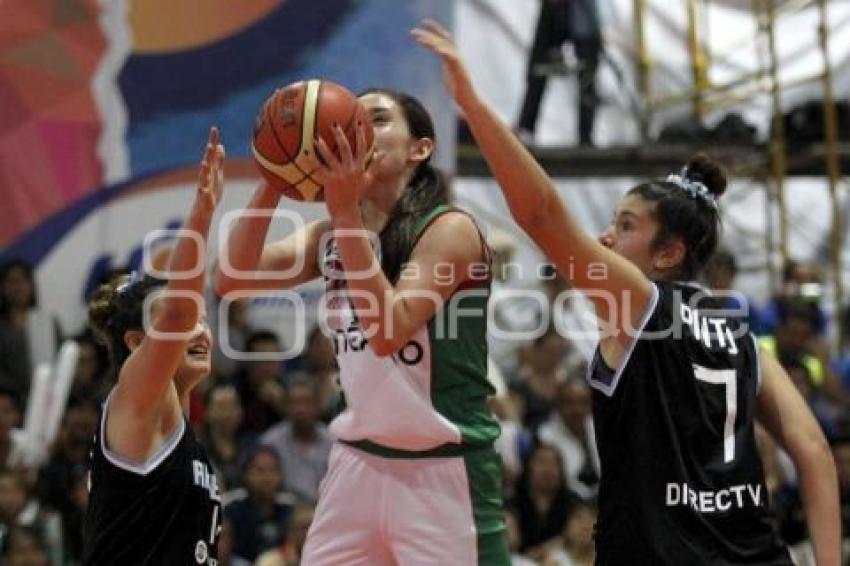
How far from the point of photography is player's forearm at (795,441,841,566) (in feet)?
16.6

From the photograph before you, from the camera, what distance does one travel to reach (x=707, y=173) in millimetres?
5387

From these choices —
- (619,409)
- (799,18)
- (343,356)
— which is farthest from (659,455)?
(799,18)

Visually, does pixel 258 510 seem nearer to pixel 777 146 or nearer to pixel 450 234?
pixel 450 234

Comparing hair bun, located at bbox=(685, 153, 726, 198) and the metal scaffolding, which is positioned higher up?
the metal scaffolding

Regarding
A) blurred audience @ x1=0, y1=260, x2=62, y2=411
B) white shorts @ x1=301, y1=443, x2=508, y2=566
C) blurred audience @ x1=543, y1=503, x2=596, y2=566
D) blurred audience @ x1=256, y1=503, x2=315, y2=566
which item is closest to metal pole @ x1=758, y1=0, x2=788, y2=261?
blurred audience @ x1=543, y1=503, x2=596, y2=566

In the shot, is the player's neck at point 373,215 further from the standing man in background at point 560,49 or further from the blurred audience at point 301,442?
the standing man in background at point 560,49

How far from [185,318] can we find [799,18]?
34.9 ft

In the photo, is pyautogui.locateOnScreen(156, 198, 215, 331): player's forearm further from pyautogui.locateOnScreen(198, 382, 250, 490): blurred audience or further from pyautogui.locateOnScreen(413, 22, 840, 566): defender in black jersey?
pyautogui.locateOnScreen(198, 382, 250, 490): blurred audience

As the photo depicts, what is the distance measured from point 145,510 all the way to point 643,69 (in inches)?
353

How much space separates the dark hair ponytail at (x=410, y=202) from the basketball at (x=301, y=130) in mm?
263

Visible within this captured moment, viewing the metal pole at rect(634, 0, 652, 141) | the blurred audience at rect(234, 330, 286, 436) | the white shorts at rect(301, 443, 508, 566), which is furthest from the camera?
the metal pole at rect(634, 0, 652, 141)

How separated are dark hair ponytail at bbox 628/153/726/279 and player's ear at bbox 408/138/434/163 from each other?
2.20ft

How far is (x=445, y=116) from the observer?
998cm

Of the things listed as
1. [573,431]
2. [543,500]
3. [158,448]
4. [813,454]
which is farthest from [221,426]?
[813,454]
